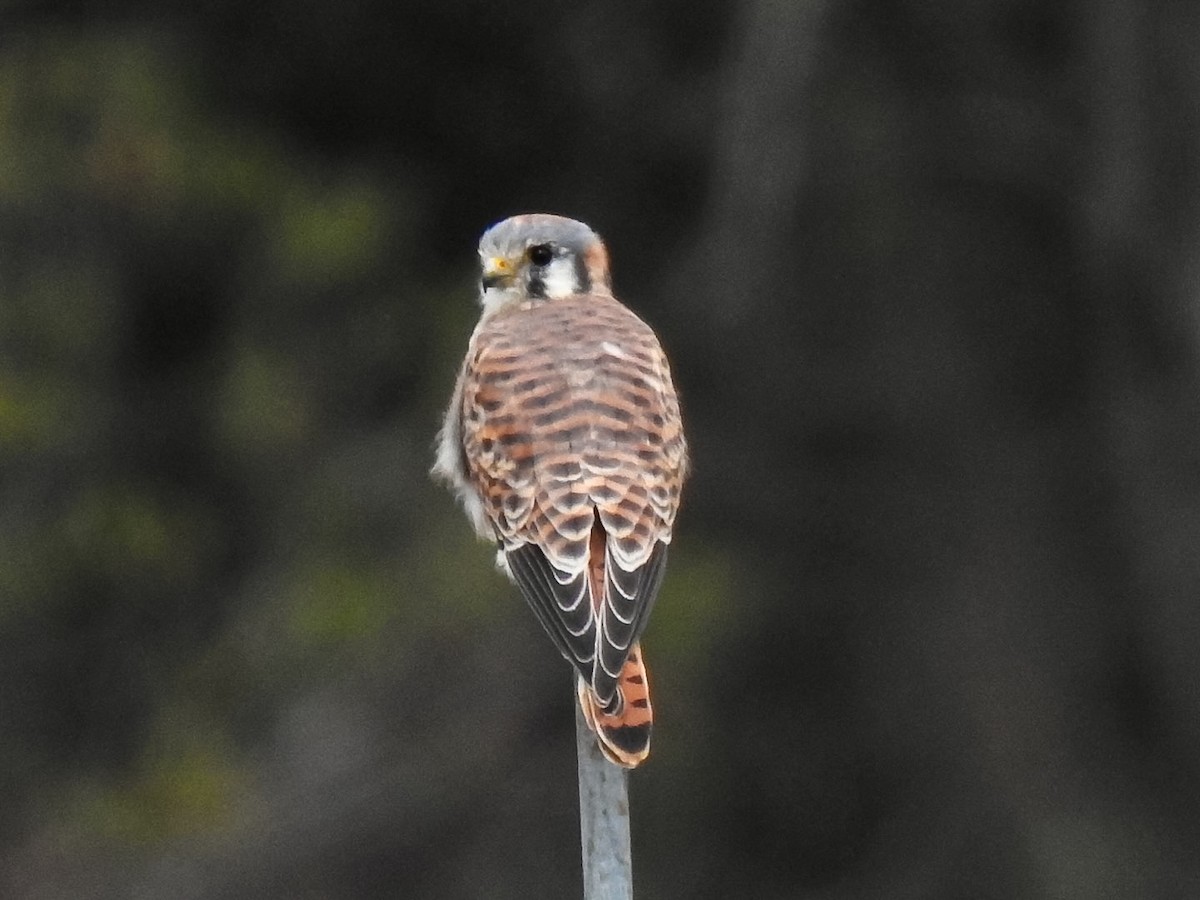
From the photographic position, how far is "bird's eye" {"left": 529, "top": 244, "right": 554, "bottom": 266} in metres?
4.18

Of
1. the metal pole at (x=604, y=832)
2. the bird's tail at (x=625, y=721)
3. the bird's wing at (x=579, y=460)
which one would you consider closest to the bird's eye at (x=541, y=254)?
the bird's wing at (x=579, y=460)

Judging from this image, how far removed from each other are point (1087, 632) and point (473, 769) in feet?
7.31

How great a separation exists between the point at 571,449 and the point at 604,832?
138 centimetres

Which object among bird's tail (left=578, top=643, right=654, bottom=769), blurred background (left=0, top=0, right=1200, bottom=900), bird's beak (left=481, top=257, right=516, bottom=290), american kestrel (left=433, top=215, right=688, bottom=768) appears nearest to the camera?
bird's tail (left=578, top=643, right=654, bottom=769)

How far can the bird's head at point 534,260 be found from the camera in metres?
4.16

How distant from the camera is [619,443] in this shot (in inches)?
141

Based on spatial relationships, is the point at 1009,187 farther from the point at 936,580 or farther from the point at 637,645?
the point at 637,645

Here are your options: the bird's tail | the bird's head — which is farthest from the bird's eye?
the bird's tail

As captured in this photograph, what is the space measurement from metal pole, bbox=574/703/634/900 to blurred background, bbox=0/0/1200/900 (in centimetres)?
445

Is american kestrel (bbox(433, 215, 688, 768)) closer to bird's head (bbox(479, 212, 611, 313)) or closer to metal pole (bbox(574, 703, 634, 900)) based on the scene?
bird's head (bbox(479, 212, 611, 313))

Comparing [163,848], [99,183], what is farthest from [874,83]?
[163,848]

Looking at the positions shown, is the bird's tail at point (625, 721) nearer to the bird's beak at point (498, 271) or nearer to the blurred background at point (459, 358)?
the bird's beak at point (498, 271)

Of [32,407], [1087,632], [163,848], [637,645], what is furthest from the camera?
[1087,632]

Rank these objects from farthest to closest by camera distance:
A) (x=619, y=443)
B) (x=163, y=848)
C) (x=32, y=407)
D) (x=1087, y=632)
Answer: (x=1087, y=632), (x=163, y=848), (x=32, y=407), (x=619, y=443)
